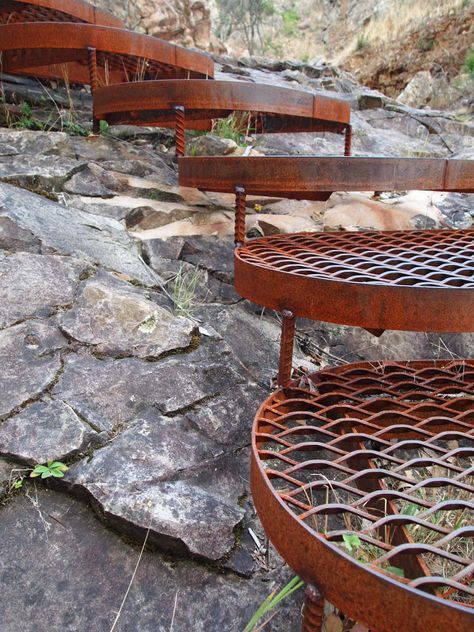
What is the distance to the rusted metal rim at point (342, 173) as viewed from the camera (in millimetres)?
2346

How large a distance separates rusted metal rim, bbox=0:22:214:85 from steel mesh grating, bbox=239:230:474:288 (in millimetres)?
1905

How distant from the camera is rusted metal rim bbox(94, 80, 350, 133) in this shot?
10.2ft

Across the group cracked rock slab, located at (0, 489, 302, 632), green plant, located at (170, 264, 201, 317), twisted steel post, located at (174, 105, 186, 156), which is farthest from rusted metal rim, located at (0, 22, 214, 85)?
cracked rock slab, located at (0, 489, 302, 632)

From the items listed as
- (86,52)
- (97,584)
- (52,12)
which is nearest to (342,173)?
(97,584)

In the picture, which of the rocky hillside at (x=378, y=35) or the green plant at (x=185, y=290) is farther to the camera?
the rocky hillside at (x=378, y=35)

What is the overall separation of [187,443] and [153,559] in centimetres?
41

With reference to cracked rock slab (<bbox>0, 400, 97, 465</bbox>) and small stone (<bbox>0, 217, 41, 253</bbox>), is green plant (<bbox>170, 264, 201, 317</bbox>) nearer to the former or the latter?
small stone (<bbox>0, 217, 41, 253</bbox>)

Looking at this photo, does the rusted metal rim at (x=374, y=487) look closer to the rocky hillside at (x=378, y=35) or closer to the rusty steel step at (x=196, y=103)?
the rusty steel step at (x=196, y=103)

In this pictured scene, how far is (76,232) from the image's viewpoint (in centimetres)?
269

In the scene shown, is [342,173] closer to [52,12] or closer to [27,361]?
[27,361]

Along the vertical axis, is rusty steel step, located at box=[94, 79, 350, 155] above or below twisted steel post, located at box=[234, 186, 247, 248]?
above

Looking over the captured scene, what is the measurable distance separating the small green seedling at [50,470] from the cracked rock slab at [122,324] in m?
0.54


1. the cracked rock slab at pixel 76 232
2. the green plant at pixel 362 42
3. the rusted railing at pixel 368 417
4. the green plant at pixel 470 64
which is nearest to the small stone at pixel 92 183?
the cracked rock slab at pixel 76 232

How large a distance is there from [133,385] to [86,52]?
2546 millimetres
